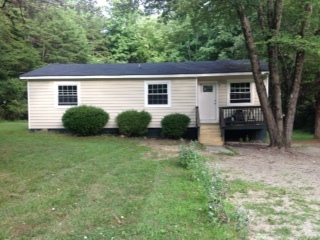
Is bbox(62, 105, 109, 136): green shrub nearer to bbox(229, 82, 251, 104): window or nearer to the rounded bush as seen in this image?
the rounded bush

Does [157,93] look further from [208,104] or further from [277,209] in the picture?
[277,209]

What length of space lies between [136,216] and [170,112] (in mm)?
10866

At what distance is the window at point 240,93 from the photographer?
1529cm

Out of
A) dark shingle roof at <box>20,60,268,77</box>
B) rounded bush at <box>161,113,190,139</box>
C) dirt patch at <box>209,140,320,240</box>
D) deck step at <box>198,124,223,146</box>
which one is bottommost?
dirt patch at <box>209,140,320,240</box>

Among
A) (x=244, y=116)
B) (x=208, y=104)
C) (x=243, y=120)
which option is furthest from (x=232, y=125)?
(x=208, y=104)

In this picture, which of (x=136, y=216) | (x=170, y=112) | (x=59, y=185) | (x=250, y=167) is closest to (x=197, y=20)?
(x=170, y=112)

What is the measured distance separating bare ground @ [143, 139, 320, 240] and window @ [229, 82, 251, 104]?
14.0ft

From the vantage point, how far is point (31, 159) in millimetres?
8539

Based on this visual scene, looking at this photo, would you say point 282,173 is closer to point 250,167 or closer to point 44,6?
point 250,167

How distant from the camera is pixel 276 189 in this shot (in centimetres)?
616

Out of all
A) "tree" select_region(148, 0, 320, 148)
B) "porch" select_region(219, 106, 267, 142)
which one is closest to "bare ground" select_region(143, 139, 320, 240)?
"tree" select_region(148, 0, 320, 148)

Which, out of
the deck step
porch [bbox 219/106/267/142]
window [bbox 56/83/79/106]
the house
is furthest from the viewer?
window [bbox 56/83/79/106]

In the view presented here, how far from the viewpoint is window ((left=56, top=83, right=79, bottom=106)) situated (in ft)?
49.7

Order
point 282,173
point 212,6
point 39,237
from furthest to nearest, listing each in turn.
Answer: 1. point 212,6
2. point 282,173
3. point 39,237
